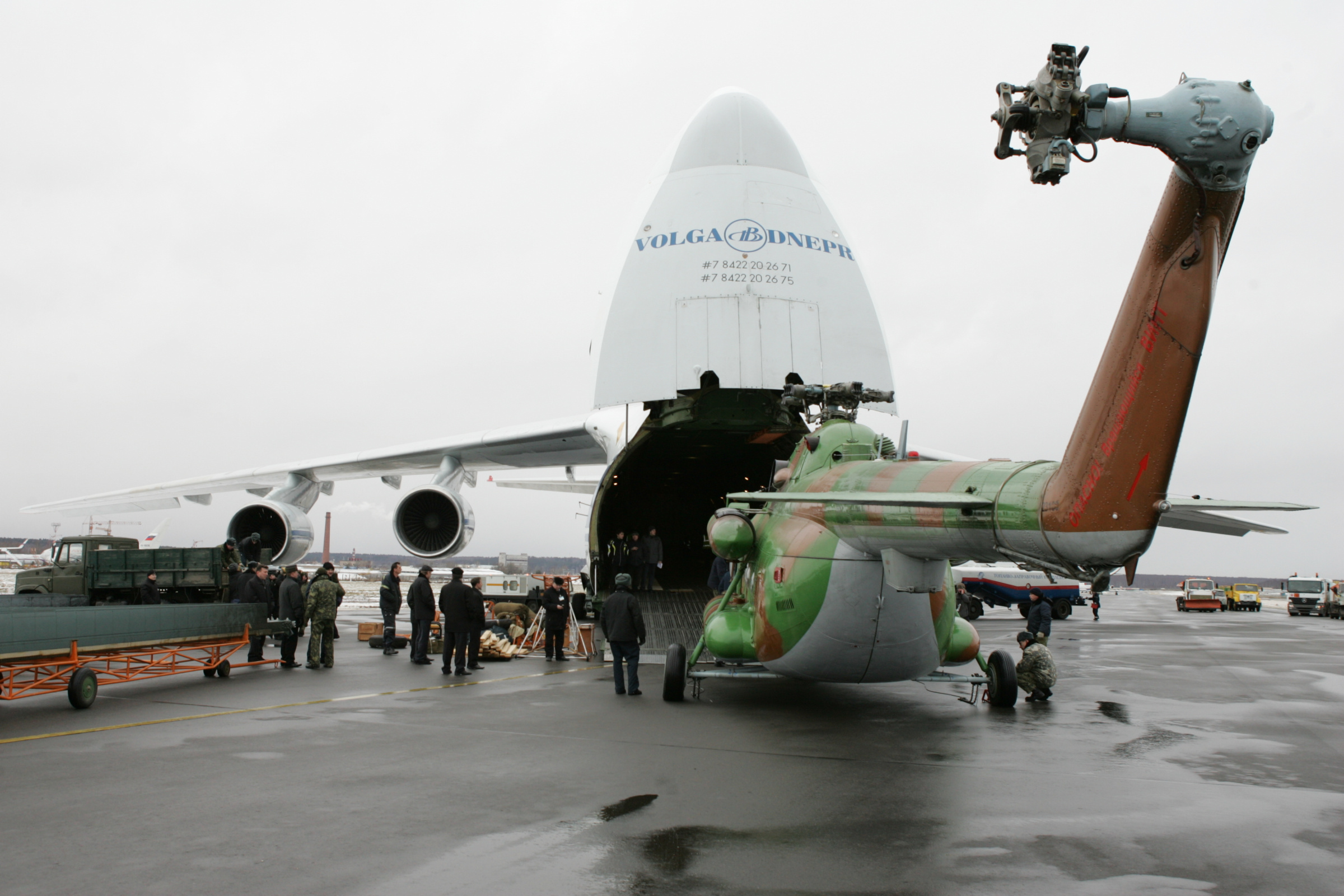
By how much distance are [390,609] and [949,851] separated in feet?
41.2

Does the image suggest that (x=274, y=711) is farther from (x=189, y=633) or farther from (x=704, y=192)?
(x=704, y=192)

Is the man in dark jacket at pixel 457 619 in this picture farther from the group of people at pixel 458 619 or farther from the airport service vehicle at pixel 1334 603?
the airport service vehicle at pixel 1334 603

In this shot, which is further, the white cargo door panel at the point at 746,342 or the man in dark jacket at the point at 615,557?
the man in dark jacket at the point at 615,557

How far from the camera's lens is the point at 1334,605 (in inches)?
1394

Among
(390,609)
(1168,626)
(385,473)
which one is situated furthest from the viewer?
(1168,626)

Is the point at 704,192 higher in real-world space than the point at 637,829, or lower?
higher

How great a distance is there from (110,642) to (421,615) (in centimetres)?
461

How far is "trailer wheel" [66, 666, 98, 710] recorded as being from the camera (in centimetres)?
884

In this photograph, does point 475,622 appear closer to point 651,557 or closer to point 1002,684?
point 651,557

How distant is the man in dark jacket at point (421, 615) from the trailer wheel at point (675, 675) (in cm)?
530

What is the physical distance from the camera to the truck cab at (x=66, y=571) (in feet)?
57.1

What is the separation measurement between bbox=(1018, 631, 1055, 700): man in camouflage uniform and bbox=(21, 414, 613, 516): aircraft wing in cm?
764

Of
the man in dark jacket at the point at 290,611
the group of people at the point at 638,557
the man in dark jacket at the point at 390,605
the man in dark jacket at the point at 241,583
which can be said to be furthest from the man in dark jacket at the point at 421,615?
the group of people at the point at 638,557

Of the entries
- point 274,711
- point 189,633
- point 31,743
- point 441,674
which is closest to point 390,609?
point 441,674
